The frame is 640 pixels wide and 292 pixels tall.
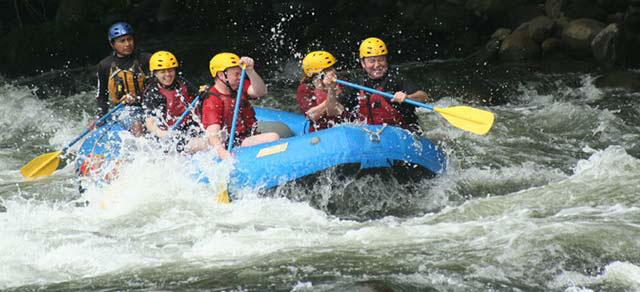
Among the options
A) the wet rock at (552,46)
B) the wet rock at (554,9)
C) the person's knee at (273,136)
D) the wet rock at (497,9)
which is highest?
the wet rock at (497,9)

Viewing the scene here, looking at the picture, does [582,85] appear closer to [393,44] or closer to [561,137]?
[561,137]

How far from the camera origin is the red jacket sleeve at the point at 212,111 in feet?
22.4

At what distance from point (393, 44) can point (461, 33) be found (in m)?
1.04

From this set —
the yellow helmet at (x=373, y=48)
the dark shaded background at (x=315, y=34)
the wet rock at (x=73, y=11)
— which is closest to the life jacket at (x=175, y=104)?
the yellow helmet at (x=373, y=48)

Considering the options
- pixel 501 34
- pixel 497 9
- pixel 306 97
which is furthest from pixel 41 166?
pixel 497 9

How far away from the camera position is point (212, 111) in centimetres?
684

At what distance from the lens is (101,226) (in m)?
6.38

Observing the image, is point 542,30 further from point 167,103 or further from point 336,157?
point 336,157

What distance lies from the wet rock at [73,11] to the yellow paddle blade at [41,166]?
299 inches

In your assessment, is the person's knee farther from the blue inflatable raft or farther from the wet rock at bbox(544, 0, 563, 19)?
the wet rock at bbox(544, 0, 563, 19)

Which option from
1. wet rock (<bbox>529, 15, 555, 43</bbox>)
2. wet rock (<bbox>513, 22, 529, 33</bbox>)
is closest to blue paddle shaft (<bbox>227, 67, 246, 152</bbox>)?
wet rock (<bbox>529, 15, 555, 43</bbox>)

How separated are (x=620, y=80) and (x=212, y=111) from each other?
562 cm

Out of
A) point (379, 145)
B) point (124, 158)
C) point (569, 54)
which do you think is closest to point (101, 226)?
point (124, 158)

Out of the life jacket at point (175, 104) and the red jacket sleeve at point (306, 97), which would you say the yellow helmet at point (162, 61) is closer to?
the life jacket at point (175, 104)
